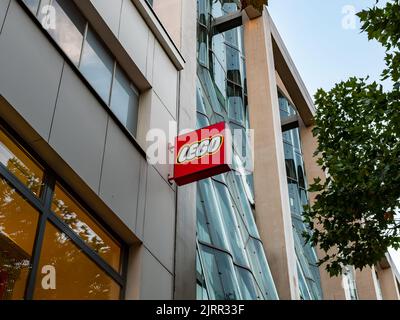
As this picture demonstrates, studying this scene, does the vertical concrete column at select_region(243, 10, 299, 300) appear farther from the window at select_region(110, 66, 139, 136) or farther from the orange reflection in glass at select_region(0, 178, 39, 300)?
the orange reflection in glass at select_region(0, 178, 39, 300)

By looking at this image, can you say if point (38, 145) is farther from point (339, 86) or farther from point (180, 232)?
point (339, 86)

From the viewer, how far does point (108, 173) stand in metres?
9.48

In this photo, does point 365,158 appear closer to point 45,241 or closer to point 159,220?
point 159,220

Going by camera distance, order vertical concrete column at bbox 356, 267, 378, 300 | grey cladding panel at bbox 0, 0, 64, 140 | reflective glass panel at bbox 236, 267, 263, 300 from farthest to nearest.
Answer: vertical concrete column at bbox 356, 267, 378, 300 → reflective glass panel at bbox 236, 267, 263, 300 → grey cladding panel at bbox 0, 0, 64, 140

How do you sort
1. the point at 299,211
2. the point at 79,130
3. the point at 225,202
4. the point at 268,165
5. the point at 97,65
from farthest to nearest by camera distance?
the point at 299,211, the point at 268,165, the point at 225,202, the point at 97,65, the point at 79,130

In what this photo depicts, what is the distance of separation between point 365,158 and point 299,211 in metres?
22.4

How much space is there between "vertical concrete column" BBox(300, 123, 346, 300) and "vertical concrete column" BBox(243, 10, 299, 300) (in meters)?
3.96

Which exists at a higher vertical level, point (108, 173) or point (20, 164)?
point (108, 173)

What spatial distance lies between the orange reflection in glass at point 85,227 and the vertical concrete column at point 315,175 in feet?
60.6

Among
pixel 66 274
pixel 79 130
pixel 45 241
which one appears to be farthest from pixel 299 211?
pixel 45 241

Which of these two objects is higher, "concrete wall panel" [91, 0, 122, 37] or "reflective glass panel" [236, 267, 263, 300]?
"concrete wall panel" [91, 0, 122, 37]

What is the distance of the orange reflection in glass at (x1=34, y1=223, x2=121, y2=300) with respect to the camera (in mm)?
7418

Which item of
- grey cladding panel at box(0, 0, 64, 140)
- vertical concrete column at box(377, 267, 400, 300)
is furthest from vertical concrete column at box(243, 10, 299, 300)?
vertical concrete column at box(377, 267, 400, 300)
